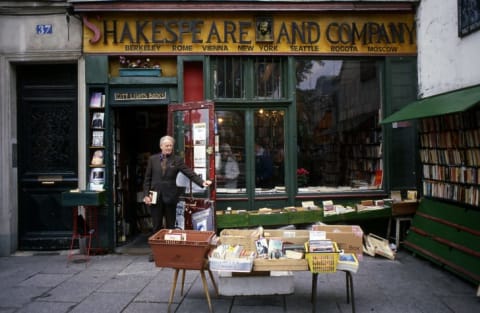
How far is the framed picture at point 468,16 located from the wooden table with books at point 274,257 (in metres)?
4.14

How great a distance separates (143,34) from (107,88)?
126 centimetres

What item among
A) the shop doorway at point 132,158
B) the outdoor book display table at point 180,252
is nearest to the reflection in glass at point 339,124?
the shop doorway at point 132,158

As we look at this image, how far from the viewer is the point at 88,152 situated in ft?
28.6

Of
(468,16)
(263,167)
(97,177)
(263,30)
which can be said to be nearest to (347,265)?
(263,167)

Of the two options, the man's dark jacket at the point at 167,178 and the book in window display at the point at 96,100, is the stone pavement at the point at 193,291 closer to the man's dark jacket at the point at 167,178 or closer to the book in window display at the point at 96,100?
the man's dark jacket at the point at 167,178

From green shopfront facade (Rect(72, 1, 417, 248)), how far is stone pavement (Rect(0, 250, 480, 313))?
1601 millimetres

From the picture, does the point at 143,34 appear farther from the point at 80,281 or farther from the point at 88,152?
the point at 80,281

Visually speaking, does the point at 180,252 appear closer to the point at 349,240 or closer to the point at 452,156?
the point at 349,240

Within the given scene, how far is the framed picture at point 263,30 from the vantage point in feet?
29.1

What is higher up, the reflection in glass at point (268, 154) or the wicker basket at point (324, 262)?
the reflection in glass at point (268, 154)

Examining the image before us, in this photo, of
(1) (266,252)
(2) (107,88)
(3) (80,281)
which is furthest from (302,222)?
(2) (107,88)

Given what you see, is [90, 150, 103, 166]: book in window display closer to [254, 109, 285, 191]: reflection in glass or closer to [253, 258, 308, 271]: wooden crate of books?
[254, 109, 285, 191]: reflection in glass

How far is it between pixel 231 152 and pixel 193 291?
338 cm

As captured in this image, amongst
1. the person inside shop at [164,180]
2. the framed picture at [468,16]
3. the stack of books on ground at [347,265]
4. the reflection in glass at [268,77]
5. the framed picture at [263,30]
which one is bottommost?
the stack of books on ground at [347,265]
